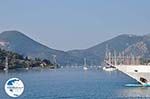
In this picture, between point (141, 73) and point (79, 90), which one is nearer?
point (79, 90)

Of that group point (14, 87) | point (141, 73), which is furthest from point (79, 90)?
point (14, 87)

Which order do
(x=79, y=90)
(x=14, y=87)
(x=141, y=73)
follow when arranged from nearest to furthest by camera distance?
(x=14, y=87), (x=79, y=90), (x=141, y=73)

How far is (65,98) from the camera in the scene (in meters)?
53.0

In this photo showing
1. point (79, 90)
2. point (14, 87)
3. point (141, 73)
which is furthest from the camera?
point (141, 73)

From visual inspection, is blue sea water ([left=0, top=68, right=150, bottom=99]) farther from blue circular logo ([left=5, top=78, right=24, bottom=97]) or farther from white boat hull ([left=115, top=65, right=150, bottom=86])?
blue circular logo ([left=5, top=78, right=24, bottom=97])

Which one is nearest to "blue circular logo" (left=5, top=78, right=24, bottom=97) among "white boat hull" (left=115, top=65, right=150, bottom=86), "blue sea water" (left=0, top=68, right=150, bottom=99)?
"blue sea water" (left=0, top=68, right=150, bottom=99)

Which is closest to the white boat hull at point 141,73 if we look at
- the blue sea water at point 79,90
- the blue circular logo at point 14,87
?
the blue sea water at point 79,90

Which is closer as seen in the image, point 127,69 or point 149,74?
point 149,74

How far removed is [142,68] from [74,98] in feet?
109

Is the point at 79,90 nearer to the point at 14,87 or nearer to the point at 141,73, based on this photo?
the point at 141,73

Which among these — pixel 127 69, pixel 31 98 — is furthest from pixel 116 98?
pixel 127 69

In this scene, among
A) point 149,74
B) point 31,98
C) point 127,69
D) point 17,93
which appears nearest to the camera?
point 17,93

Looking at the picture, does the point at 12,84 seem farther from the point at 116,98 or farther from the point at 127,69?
the point at 127,69

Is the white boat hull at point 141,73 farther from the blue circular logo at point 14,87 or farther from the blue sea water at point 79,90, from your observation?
the blue circular logo at point 14,87
